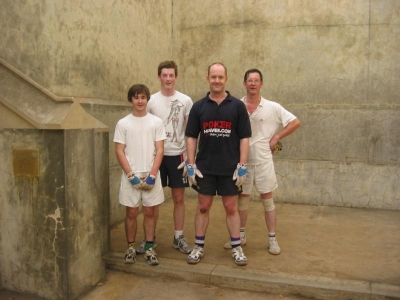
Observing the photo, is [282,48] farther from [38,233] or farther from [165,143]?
[38,233]

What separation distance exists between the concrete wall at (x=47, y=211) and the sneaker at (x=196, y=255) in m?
0.93

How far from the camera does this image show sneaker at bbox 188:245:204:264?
147 inches

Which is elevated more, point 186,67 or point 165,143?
point 186,67

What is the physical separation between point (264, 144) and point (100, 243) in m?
1.87

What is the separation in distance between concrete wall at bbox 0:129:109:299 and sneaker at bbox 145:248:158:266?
547 millimetres

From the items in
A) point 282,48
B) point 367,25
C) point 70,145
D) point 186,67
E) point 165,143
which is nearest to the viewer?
point 70,145

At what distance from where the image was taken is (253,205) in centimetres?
626

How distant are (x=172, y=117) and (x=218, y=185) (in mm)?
845

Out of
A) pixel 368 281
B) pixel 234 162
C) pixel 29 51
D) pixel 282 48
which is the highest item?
pixel 282 48

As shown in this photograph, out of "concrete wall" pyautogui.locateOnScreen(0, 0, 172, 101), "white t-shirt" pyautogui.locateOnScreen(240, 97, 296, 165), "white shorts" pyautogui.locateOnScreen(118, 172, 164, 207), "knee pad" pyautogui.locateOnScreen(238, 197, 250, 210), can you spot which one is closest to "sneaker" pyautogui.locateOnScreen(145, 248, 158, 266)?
"white shorts" pyautogui.locateOnScreen(118, 172, 164, 207)

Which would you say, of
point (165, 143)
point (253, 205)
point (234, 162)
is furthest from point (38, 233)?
point (253, 205)

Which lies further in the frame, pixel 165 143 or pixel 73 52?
pixel 73 52

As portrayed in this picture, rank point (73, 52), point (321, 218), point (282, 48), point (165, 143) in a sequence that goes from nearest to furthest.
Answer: point (165, 143) < point (73, 52) < point (321, 218) < point (282, 48)

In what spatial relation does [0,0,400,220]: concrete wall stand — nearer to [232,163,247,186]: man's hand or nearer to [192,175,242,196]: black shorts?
[192,175,242,196]: black shorts
